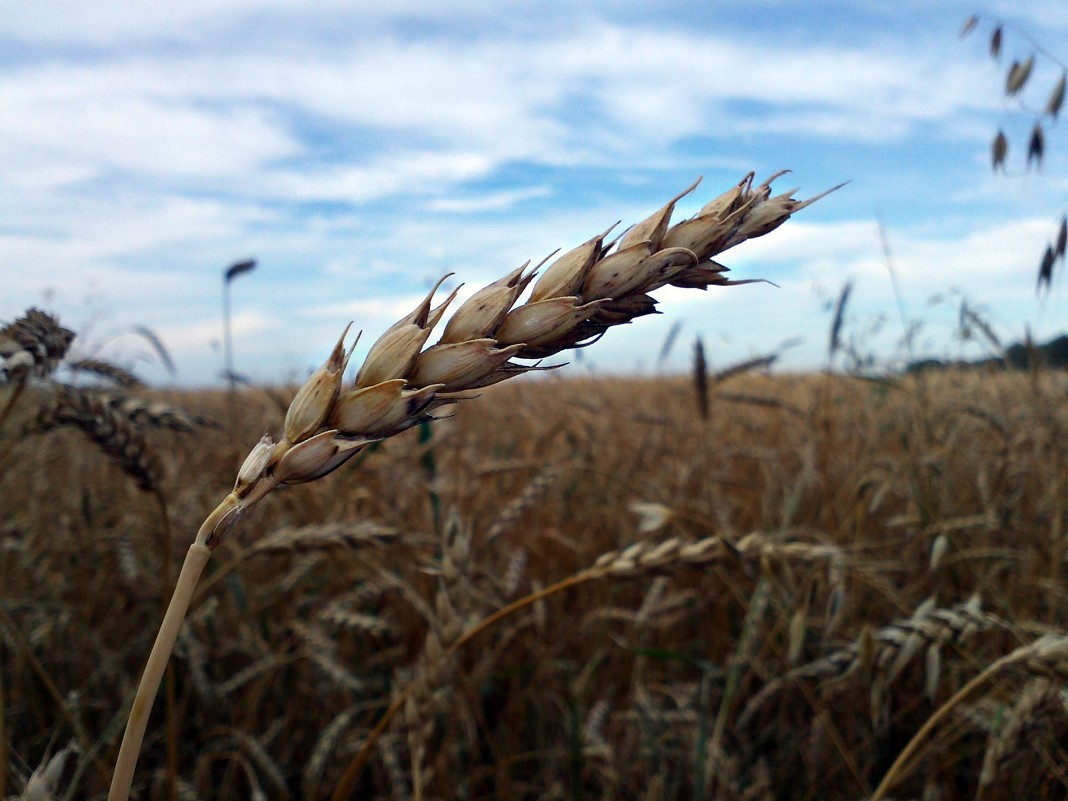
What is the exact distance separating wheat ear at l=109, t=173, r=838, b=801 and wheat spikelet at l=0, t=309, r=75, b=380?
538 mm

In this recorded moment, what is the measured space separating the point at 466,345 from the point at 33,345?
0.69 metres

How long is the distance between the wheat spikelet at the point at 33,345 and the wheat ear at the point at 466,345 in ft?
1.77

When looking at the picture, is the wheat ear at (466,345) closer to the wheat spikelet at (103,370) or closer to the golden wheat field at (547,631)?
the golden wheat field at (547,631)

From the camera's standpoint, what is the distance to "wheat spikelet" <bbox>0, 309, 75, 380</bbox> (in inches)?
32.2

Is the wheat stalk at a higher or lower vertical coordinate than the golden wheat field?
higher

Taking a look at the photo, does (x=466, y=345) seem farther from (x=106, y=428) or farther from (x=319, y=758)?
(x=319, y=758)

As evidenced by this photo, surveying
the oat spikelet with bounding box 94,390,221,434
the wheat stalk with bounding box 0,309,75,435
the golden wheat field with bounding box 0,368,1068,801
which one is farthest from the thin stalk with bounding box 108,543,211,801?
the oat spikelet with bounding box 94,390,221,434

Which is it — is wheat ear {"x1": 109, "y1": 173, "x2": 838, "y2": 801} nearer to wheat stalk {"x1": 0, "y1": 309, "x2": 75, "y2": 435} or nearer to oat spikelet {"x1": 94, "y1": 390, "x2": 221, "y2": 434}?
wheat stalk {"x1": 0, "y1": 309, "x2": 75, "y2": 435}

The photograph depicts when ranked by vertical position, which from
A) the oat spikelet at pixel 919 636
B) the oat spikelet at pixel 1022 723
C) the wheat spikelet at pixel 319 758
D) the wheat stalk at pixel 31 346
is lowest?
the wheat spikelet at pixel 319 758

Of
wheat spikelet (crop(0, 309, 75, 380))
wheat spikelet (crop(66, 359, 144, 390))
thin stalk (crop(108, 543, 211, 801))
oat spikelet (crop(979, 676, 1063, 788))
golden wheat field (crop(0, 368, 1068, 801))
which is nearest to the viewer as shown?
thin stalk (crop(108, 543, 211, 801))

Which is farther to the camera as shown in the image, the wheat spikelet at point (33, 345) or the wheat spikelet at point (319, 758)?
the wheat spikelet at point (319, 758)

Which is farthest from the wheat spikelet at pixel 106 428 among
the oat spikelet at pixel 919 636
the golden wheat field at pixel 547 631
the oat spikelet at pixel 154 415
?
the oat spikelet at pixel 919 636

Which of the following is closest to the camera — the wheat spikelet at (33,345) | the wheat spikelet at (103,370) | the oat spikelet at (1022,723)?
the wheat spikelet at (33,345)

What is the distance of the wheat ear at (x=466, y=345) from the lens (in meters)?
0.41
